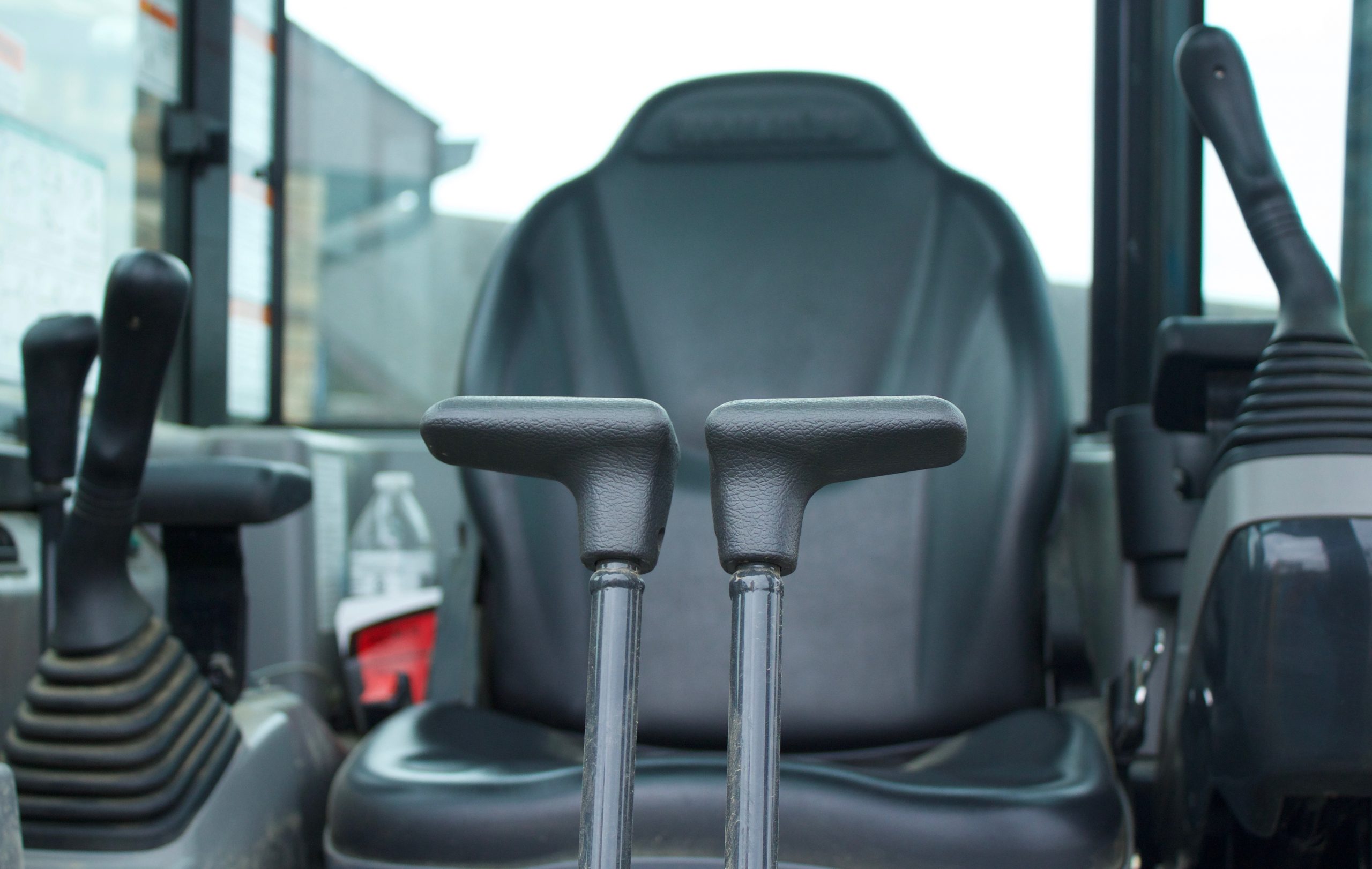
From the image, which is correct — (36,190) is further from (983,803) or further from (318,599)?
(983,803)

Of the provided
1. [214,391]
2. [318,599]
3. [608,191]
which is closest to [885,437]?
[608,191]

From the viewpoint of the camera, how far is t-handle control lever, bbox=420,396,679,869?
476mm

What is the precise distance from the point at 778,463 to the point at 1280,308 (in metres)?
0.42

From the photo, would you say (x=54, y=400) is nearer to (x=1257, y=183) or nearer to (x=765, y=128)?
(x=765, y=128)

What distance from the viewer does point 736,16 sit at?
1714 millimetres

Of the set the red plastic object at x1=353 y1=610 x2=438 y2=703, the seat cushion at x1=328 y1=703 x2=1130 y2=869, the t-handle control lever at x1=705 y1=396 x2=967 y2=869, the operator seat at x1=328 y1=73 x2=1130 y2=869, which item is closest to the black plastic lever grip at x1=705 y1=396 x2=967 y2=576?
the t-handle control lever at x1=705 y1=396 x2=967 y2=869

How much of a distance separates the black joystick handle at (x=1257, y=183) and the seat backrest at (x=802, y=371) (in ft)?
0.94

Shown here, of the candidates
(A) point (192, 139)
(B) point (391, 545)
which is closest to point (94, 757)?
(B) point (391, 545)

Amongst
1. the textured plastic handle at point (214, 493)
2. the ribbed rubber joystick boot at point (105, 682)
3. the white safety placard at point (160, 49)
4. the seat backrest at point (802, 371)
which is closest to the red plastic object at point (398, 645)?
the seat backrest at point (802, 371)

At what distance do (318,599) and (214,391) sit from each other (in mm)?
417

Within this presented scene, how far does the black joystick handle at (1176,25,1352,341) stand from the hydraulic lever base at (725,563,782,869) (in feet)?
1.45

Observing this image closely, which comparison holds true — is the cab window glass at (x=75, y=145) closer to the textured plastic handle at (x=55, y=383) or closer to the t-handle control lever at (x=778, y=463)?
the textured plastic handle at (x=55, y=383)

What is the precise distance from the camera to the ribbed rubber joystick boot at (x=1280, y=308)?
68 cm

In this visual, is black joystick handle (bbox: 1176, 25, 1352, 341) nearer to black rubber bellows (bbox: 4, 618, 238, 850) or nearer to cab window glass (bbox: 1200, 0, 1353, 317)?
cab window glass (bbox: 1200, 0, 1353, 317)
